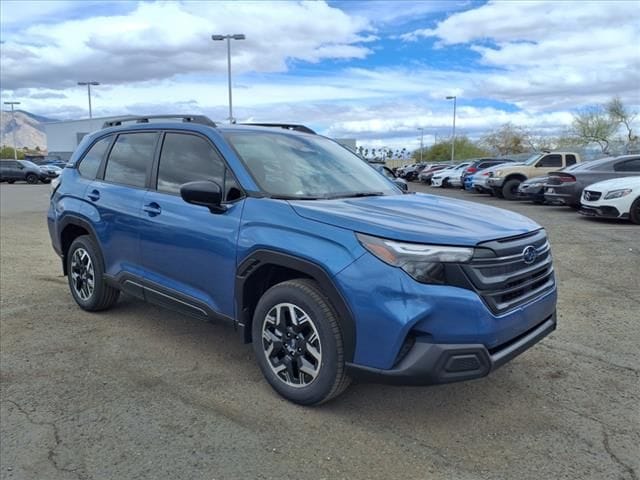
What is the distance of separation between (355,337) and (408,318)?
1.11ft

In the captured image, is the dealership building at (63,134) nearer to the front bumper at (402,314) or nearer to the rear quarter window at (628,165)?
the rear quarter window at (628,165)

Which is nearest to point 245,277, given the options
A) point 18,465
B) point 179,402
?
point 179,402

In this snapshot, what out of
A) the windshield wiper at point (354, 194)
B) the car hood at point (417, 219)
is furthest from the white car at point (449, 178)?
the car hood at point (417, 219)

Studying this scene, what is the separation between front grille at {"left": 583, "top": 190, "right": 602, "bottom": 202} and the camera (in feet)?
38.6

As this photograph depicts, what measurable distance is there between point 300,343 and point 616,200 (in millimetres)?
10322

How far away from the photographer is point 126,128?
4.94 meters

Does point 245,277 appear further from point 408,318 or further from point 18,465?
point 18,465

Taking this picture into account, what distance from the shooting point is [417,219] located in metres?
3.23

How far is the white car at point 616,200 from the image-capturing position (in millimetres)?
11242

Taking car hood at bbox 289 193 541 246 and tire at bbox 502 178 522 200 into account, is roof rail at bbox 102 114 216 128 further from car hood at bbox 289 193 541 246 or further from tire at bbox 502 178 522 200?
tire at bbox 502 178 522 200

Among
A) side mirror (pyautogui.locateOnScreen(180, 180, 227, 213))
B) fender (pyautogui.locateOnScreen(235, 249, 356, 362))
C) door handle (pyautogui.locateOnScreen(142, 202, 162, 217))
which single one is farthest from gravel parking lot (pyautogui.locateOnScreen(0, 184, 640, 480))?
side mirror (pyautogui.locateOnScreen(180, 180, 227, 213))

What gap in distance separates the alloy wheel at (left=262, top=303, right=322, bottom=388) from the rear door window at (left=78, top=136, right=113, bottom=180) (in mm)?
2728

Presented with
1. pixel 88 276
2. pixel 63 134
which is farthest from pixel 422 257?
pixel 63 134

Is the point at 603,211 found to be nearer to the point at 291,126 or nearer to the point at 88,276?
the point at 291,126
